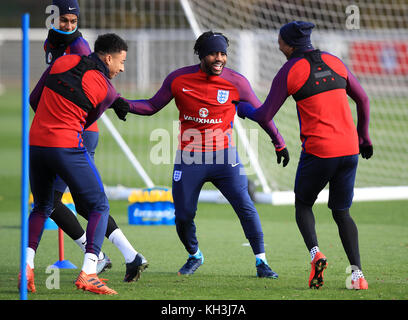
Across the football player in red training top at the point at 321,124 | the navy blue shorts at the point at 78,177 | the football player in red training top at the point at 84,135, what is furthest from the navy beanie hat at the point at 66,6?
the football player in red training top at the point at 321,124

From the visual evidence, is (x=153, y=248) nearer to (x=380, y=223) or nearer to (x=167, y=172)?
(x=380, y=223)

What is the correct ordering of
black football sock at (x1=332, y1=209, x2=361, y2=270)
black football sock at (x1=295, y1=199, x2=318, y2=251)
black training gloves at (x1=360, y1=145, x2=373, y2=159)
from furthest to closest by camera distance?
1. black training gloves at (x1=360, y1=145, x2=373, y2=159)
2. black football sock at (x1=295, y1=199, x2=318, y2=251)
3. black football sock at (x1=332, y1=209, x2=361, y2=270)

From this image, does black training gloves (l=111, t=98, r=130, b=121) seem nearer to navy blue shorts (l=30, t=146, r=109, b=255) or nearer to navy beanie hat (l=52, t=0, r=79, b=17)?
navy blue shorts (l=30, t=146, r=109, b=255)

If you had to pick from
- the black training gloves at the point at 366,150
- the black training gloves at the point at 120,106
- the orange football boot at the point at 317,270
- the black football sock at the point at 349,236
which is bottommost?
the orange football boot at the point at 317,270

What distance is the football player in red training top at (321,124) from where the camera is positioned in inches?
235

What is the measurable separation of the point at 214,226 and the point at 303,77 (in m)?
4.16

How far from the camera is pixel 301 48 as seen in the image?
20.0 feet

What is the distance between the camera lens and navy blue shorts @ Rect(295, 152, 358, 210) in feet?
19.7

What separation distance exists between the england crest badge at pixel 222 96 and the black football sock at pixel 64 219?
1.53 meters

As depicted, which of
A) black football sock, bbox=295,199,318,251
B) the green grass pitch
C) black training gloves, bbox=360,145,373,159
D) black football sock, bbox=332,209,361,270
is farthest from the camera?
black training gloves, bbox=360,145,373,159

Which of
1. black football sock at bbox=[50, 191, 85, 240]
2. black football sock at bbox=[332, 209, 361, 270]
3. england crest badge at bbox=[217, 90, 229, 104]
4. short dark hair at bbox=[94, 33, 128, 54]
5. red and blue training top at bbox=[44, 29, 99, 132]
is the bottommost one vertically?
black football sock at bbox=[332, 209, 361, 270]

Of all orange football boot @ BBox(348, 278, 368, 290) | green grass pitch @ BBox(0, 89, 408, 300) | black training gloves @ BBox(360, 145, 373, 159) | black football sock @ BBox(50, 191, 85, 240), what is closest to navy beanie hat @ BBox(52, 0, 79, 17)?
black football sock @ BBox(50, 191, 85, 240)

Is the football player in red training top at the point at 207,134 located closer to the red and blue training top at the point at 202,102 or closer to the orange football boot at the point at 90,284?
the red and blue training top at the point at 202,102
